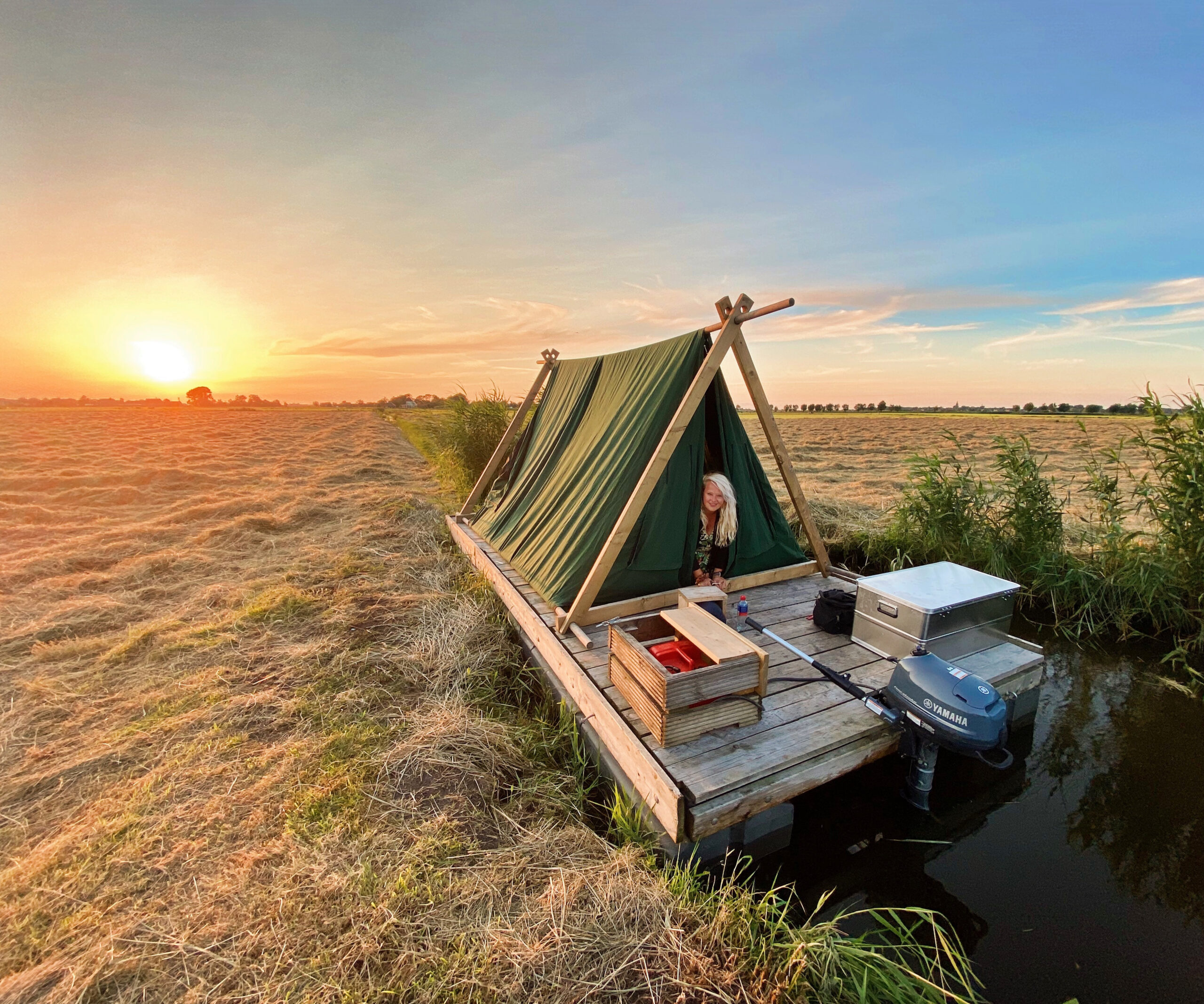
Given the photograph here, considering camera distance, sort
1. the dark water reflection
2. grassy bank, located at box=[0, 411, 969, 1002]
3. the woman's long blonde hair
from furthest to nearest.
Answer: the woman's long blonde hair < the dark water reflection < grassy bank, located at box=[0, 411, 969, 1002]

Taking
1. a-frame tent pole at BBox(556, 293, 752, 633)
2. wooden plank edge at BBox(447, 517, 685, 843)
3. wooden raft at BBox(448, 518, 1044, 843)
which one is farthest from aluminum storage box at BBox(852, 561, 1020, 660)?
wooden plank edge at BBox(447, 517, 685, 843)

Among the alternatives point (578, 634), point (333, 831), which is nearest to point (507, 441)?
point (578, 634)

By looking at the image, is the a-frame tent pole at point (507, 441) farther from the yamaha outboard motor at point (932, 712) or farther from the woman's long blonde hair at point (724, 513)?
the yamaha outboard motor at point (932, 712)

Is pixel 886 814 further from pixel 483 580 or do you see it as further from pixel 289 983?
pixel 483 580

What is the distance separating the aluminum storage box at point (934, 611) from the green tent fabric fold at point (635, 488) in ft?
3.85

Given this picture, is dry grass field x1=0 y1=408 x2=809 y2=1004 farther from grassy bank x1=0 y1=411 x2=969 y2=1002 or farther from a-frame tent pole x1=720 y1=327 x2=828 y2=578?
a-frame tent pole x1=720 y1=327 x2=828 y2=578

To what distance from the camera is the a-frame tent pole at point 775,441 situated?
12.4ft

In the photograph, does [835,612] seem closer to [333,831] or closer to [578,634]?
[578,634]

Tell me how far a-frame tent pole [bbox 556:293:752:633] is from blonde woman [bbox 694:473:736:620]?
2.02 feet

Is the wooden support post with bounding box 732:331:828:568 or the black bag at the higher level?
the wooden support post with bounding box 732:331:828:568

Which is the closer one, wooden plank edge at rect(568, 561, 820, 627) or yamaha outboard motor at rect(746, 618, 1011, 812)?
yamaha outboard motor at rect(746, 618, 1011, 812)

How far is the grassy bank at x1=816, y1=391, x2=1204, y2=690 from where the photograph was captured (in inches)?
164

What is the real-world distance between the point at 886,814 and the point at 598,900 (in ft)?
6.06

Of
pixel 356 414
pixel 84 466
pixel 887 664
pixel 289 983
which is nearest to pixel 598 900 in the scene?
pixel 289 983
